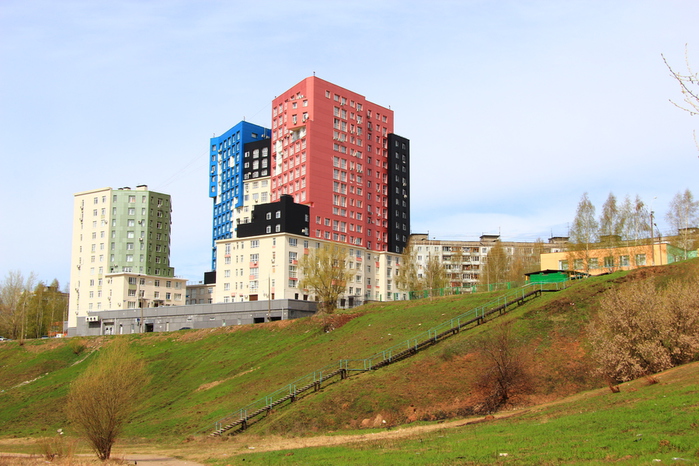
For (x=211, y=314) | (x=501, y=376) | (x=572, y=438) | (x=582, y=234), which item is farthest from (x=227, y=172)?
(x=572, y=438)

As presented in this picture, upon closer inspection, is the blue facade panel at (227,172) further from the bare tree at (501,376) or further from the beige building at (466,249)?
the bare tree at (501,376)

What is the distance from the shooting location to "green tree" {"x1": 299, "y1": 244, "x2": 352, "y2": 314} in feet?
282

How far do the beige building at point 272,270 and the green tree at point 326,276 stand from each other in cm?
872

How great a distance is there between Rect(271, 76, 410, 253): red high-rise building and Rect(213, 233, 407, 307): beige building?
5260mm

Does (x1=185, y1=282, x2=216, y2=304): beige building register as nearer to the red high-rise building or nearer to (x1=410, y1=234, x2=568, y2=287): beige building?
the red high-rise building

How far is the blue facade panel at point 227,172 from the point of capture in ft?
482

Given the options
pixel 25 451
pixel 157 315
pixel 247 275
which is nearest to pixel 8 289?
pixel 157 315

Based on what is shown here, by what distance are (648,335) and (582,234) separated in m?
50.8

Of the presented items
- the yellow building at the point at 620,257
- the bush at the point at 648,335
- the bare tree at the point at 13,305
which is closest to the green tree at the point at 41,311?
the bare tree at the point at 13,305

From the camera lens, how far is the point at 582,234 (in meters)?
83.6

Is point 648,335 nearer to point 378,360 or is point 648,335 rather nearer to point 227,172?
point 378,360

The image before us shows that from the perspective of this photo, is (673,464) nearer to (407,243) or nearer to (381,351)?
(381,351)

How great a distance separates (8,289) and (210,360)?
8623 cm

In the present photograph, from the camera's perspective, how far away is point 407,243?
13638 centimetres
